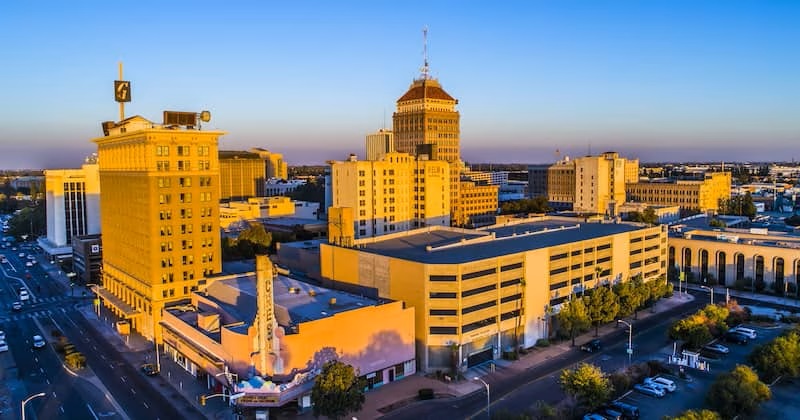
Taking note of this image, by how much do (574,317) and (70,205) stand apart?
13867cm

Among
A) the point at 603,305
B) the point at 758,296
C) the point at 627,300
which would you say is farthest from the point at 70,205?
the point at 758,296

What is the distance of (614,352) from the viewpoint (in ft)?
262

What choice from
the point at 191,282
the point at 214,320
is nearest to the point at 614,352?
the point at 214,320

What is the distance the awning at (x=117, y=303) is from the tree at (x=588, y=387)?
68.0 meters

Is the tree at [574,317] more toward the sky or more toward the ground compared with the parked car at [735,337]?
more toward the sky

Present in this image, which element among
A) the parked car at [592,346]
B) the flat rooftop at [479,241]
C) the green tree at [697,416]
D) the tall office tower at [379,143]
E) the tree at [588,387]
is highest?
the tall office tower at [379,143]

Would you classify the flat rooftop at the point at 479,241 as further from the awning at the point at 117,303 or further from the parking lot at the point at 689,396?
the awning at the point at 117,303

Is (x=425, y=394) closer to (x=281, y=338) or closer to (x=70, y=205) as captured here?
(x=281, y=338)

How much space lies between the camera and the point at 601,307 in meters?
85.3

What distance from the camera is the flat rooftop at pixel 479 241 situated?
8338 centimetres

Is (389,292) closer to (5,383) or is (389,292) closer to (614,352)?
(614,352)

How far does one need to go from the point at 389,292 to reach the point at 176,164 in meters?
40.3

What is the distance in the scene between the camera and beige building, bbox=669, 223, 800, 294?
110375 millimetres

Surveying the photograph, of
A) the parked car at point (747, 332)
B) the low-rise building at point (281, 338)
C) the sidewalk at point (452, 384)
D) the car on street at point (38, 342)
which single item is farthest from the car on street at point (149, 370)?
the parked car at point (747, 332)
